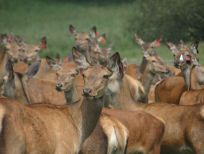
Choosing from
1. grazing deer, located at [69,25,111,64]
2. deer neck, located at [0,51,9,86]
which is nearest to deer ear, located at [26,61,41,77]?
deer neck, located at [0,51,9,86]

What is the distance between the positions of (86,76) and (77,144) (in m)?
0.82

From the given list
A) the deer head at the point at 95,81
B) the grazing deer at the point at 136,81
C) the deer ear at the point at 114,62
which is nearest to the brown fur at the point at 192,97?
the grazing deer at the point at 136,81

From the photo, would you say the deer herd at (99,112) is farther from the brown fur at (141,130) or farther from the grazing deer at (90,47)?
the grazing deer at (90,47)

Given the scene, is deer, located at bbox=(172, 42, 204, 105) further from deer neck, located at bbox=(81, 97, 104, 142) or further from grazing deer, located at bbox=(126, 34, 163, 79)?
deer neck, located at bbox=(81, 97, 104, 142)

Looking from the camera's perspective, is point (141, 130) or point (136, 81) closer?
point (141, 130)

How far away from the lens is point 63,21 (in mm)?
45812

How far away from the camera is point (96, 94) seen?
8844mm

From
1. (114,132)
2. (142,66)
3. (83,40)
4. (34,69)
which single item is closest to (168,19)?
(83,40)

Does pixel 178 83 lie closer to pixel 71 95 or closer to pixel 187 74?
pixel 187 74

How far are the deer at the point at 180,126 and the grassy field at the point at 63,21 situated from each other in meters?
18.0

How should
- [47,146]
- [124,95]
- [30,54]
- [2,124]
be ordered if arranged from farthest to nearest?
[30,54] → [124,95] → [47,146] → [2,124]

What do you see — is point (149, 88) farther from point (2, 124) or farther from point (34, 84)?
point (2, 124)

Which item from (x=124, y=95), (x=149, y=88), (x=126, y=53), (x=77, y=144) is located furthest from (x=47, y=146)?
(x=126, y=53)

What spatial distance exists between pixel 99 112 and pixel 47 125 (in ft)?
2.68
